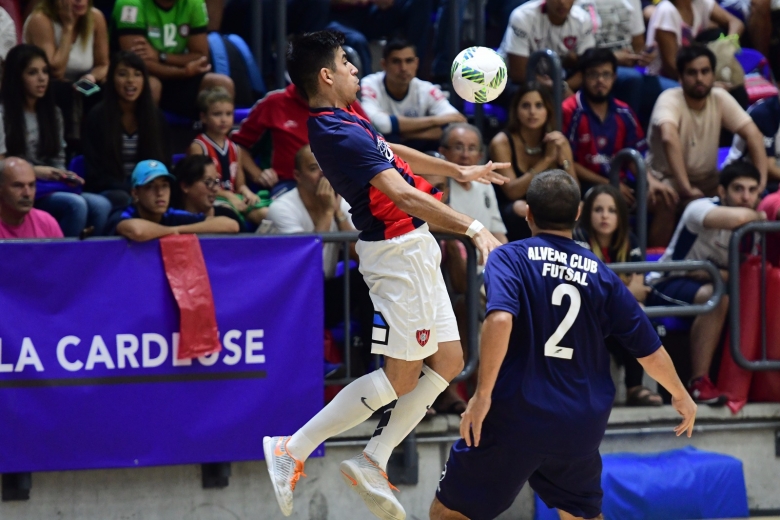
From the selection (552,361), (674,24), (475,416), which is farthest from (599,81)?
(475,416)

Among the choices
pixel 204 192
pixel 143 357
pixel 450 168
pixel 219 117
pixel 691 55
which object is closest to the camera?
pixel 450 168

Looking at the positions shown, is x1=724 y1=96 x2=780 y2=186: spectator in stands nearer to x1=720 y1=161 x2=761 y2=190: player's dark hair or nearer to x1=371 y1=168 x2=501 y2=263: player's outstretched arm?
x1=720 y1=161 x2=761 y2=190: player's dark hair

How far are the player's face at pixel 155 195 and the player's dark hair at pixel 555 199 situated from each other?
272cm

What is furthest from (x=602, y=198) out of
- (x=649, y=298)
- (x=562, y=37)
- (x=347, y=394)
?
(x=347, y=394)

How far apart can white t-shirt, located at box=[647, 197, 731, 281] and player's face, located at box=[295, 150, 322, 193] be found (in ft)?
8.43

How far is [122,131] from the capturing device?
24.5ft

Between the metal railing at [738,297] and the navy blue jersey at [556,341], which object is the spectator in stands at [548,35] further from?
the navy blue jersey at [556,341]

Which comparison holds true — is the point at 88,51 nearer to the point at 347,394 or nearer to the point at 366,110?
the point at 366,110

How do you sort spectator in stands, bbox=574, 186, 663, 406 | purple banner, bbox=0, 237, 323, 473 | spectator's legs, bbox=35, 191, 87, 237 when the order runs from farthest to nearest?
1. spectator in stands, bbox=574, 186, 663, 406
2. spectator's legs, bbox=35, 191, 87, 237
3. purple banner, bbox=0, 237, 323, 473

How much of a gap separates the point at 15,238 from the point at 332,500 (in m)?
2.53

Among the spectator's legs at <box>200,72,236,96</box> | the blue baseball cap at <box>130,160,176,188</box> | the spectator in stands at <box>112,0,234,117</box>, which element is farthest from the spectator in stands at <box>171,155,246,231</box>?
the spectator in stands at <box>112,0,234,117</box>

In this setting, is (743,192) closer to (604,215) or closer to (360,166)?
(604,215)

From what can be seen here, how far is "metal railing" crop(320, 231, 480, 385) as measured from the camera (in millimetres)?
6629

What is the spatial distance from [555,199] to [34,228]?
3.51 m
